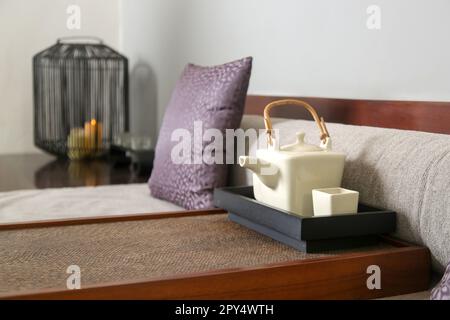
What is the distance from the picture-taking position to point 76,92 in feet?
9.92

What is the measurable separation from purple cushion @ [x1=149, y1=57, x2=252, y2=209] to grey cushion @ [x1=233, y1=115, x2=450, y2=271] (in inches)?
14.4

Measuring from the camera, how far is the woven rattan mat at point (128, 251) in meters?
0.85

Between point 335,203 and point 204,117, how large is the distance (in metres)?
0.60

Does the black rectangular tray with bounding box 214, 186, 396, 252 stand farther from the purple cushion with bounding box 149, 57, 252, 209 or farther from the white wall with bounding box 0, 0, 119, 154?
the white wall with bounding box 0, 0, 119, 154

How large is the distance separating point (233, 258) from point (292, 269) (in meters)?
0.12

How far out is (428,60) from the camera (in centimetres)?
124

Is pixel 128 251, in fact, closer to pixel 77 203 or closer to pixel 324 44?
pixel 77 203

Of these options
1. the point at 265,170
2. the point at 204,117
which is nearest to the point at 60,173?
the point at 204,117

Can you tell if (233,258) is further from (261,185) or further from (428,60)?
(428,60)

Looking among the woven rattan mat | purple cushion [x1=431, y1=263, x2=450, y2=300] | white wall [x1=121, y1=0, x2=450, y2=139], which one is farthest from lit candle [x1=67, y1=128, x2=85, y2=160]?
purple cushion [x1=431, y1=263, x2=450, y2=300]

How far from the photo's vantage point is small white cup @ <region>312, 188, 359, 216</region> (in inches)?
39.1

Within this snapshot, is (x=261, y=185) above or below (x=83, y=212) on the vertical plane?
above
